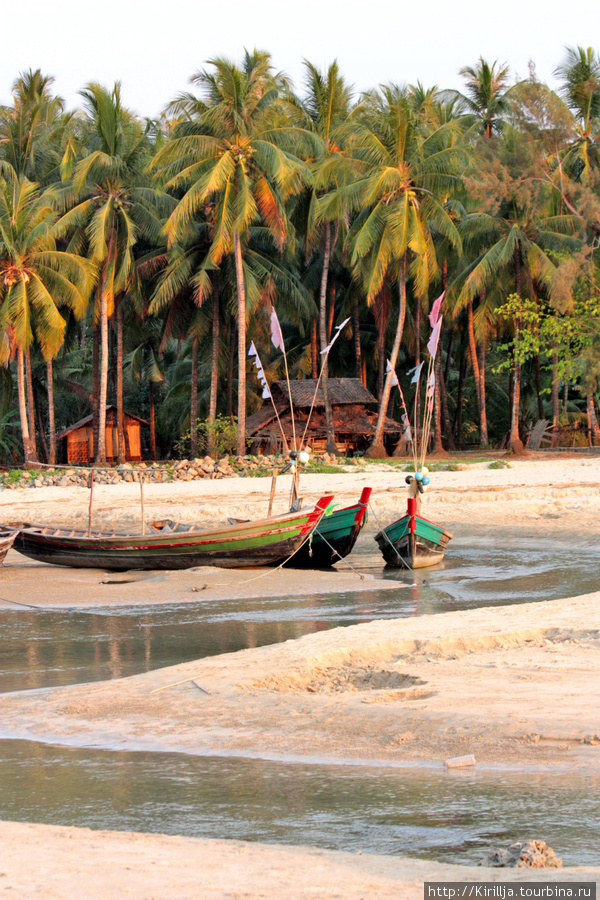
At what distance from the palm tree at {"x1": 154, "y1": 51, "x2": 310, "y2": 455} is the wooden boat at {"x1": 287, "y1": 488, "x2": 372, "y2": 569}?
15047 millimetres

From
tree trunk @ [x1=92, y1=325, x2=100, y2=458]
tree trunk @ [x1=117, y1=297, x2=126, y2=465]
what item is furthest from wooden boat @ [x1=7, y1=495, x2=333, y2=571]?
tree trunk @ [x1=117, y1=297, x2=126, y2=465]

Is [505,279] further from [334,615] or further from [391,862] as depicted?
[391,862]

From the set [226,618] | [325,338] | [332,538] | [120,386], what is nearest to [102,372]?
[120,386]

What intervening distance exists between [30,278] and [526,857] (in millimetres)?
31717

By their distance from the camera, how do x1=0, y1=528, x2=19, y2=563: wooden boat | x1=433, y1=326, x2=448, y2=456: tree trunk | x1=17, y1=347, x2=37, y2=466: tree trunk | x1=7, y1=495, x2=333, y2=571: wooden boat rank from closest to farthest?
x1=7, y1=495, x2=333, y2=571: wooden boat, x1=0, y1=528, x2=19, y2=563: wooden boat, x1=17, y1=347, x2=37, y2=466: tree trunk, x1=433, y1=326, x2=448, y2=456: tree trunk

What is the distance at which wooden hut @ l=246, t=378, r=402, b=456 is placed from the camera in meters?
37.3

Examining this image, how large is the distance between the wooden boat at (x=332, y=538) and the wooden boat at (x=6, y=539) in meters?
5.21

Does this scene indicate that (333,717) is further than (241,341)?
No

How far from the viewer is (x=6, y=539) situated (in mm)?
16891

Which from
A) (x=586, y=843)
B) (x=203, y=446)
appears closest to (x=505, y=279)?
(x=203, y=446)

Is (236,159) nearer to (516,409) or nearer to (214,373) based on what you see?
(214,373)

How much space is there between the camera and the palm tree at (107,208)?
34.0 metres

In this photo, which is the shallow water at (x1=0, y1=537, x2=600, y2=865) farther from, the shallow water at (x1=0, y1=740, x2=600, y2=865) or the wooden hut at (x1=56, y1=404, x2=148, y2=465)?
the wooden hut at (x1=56, y1=404, x2=148, y2=465)

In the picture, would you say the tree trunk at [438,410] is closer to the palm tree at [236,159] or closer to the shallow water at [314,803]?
the palm tree at [236,159]
